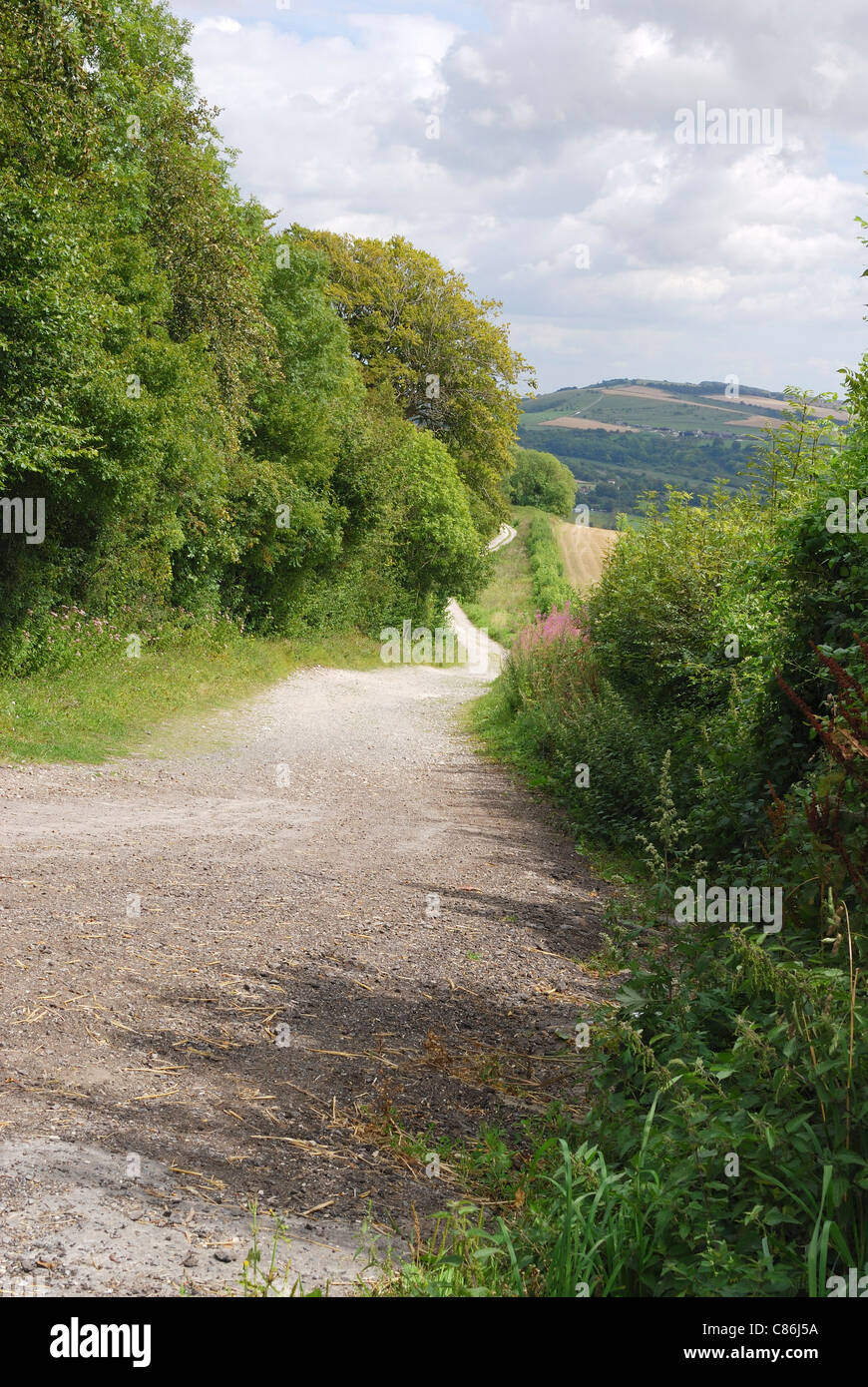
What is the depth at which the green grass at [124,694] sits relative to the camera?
1167 cm

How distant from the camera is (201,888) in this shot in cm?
676

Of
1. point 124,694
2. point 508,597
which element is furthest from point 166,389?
point 508,597

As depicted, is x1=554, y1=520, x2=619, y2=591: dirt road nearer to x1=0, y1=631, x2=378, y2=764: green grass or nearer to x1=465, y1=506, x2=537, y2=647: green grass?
x1=465, y1=506, x2=537, y2=647: green grass

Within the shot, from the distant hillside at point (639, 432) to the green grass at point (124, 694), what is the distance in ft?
144

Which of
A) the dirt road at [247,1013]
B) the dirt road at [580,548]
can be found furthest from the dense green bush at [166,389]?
the dirt road at [580,548]

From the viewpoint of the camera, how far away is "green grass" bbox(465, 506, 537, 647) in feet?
151

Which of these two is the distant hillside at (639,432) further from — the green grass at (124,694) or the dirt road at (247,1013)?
the dirt road at (247,1013)

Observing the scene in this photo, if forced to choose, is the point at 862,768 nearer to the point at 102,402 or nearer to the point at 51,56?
the point at 51,56

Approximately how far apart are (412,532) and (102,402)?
2232 cm

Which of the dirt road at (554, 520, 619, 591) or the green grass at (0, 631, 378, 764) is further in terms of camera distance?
the dirt road at (554, 520, 619, 591)

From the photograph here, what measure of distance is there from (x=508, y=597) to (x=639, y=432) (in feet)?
282

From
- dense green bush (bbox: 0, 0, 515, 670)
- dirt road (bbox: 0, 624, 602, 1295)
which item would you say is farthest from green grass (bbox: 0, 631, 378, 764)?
dirt road (bbox: 0, 624, 602, 1295)

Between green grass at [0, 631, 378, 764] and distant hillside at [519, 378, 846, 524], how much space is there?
44.0 metres

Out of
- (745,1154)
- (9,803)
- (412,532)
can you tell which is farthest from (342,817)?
(412,532)
